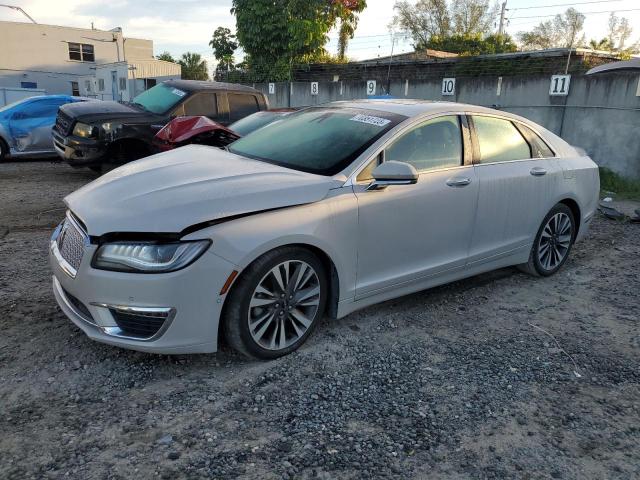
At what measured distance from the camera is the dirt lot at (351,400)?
8.17 feet

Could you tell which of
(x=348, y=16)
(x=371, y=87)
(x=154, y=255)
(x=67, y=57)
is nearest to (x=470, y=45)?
(x=348, y=16)

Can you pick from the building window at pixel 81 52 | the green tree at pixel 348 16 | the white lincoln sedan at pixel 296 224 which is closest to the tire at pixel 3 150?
the white lincoln sedan at pixel 296 224

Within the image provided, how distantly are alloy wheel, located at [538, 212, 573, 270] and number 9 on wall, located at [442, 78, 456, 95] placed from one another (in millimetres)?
9016

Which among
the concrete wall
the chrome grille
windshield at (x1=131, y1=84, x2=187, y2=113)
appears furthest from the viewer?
the concrete wall

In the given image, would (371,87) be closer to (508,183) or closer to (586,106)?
(586,106)

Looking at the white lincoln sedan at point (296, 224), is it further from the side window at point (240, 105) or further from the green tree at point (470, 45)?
the green tree at point (470, 45)

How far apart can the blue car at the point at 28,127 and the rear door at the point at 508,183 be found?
390 inches

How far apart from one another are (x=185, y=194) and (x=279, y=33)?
19.4 m

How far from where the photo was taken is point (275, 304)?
3229 mm

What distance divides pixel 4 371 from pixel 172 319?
1105 mm

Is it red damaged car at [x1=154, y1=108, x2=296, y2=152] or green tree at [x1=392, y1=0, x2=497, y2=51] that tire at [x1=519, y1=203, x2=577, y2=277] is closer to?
red damaged car at [x1=154, y1=108, x2=296, y2=152]

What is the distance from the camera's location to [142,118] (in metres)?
8.52

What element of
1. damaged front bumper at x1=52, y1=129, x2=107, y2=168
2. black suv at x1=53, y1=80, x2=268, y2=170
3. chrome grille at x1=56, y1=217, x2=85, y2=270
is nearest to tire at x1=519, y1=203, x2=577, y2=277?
chrome grille at x1=56, y1=217, x2=85, y2=270

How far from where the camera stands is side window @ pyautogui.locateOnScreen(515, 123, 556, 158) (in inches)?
188
